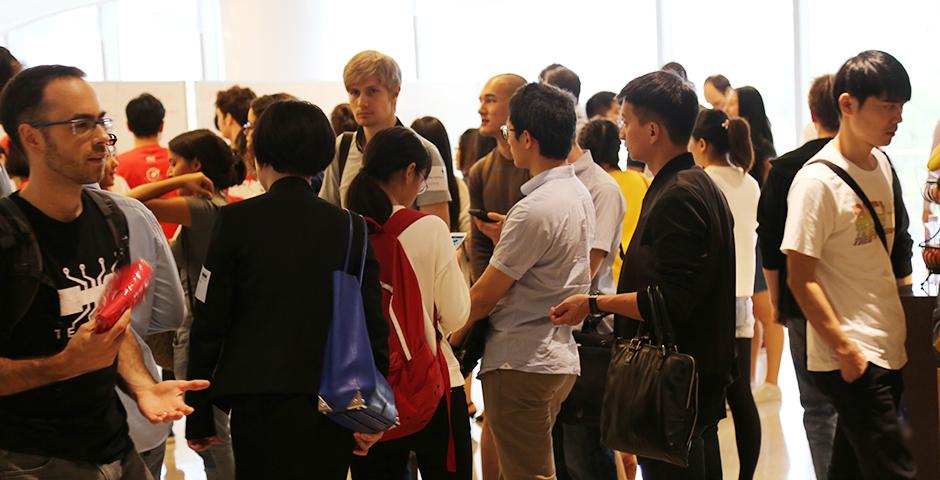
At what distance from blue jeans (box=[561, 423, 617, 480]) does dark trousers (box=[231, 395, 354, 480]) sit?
1.50m

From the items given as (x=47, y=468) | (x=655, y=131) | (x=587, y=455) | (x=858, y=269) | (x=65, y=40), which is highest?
(x=65, y=40)

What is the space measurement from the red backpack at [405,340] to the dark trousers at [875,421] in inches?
46.5

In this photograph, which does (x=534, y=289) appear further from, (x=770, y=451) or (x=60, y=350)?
(x=770, y=451)

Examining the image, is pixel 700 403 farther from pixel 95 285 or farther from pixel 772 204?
pixel 95 285

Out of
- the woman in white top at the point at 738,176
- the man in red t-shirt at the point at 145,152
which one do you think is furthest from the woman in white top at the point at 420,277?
the man in red t-shirt at the point at 145,152

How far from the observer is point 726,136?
16.5 ft

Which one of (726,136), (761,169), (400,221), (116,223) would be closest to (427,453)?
(400,221)

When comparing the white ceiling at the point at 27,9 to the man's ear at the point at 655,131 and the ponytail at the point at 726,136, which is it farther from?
the man's ear at the point at 655,131

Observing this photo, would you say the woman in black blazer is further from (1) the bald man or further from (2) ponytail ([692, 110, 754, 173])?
(2) ponytail ([692, 110, 754, 173])

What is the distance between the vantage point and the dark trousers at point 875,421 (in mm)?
3016

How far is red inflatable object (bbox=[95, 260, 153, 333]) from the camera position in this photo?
1.90 m

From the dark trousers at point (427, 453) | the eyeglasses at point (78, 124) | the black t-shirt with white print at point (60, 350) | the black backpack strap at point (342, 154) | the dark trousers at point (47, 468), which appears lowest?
the dark trousers at point (427, 453)

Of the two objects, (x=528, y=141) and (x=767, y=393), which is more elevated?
(x=528, y=141)

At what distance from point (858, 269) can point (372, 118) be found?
1786 mm
